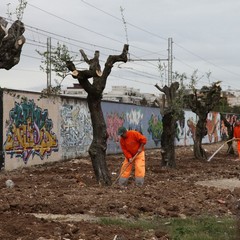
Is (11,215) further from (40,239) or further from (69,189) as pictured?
(69,189)

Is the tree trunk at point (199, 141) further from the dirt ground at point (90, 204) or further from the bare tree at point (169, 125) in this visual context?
the dirt ground at point (90, 204)

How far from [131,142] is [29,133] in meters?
7.35

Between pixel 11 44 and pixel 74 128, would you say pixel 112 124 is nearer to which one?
pixel 74 128

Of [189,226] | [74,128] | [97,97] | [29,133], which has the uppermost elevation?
[97,97]

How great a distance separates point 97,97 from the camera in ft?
41.1

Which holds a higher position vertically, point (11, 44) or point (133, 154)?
point (11, 44)

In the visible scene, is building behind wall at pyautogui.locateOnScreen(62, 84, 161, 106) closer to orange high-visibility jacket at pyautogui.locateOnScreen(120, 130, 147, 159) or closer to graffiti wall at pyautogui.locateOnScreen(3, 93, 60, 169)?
graffiti wall at pyautogui.locateOnScreen(3, 93, 60, 169)

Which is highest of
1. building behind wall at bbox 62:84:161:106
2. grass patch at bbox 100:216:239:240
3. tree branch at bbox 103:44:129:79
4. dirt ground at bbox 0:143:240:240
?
building behind wall at bbox 62:84:161:106

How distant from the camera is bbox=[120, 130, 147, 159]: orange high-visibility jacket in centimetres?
1273

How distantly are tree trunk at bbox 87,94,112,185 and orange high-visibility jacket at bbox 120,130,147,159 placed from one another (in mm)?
540

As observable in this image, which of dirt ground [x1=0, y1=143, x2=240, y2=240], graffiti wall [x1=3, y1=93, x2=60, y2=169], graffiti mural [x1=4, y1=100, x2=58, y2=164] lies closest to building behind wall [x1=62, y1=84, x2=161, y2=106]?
graffiti wall [x1=3, y1=93, x2=60, y2=169]

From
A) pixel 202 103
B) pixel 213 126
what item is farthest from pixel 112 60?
pixel 213 126

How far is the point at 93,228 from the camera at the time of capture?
754 cm

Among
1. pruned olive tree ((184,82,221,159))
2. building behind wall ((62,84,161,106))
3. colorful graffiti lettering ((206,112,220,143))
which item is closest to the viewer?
pruned olive tree ((184,82,221,159))
